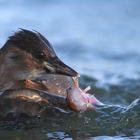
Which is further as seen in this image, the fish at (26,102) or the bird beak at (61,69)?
the bird beak at (61,69)

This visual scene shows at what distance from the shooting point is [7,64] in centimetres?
717

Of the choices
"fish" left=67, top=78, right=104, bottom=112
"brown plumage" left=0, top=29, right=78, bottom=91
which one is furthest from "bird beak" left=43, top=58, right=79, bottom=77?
"fish" left=67, top=78, right=104, bottom=112

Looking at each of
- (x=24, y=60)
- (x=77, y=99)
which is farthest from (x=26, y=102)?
(x=77, y=99)

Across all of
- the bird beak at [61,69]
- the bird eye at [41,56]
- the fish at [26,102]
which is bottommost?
the fish at [26,102]

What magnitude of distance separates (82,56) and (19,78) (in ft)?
22.4

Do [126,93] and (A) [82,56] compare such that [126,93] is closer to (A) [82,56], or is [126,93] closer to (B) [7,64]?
(A) [82,56]

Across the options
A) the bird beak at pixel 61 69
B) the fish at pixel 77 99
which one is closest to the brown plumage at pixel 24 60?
the bird beak at pixel 61 69

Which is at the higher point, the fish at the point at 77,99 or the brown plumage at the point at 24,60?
the brown plumage at the point at 24,60

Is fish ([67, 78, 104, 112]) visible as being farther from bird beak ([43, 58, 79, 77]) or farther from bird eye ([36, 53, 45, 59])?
bird eye ([36, 53, 45, 59])

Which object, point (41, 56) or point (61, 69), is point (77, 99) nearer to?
point (61, 69)

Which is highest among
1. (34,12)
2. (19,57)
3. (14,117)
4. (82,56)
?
(34,12)

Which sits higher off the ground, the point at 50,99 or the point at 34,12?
the point at 34,12

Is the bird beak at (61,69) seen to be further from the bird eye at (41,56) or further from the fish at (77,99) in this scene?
the fish at (77,99)

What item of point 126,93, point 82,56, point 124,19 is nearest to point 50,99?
point 126,93
